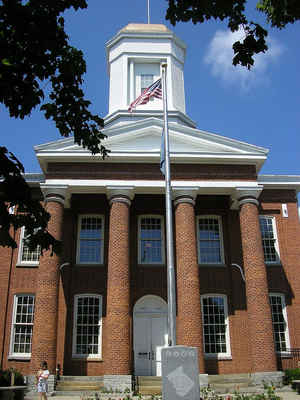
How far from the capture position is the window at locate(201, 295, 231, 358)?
77.7 feet

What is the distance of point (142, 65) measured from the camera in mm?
33125

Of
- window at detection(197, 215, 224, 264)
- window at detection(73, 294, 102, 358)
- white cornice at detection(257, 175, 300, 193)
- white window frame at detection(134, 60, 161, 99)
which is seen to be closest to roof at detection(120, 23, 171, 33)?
white window frame at detection(134, 60, 161, 99)

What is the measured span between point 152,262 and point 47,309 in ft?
20.9

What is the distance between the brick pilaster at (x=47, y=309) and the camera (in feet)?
66.4

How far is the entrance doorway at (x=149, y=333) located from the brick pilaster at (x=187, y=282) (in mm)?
2766

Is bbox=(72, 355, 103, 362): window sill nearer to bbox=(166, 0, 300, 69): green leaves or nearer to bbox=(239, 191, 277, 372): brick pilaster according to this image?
bbox=(239, 191, 277, 372): brick pilaster

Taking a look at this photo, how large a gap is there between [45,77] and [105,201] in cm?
1722

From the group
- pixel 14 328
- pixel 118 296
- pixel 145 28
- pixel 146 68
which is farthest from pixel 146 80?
pixel 14 328

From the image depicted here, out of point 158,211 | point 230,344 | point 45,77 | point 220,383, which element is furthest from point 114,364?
point 45,77

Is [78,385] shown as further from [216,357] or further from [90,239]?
[90,239]

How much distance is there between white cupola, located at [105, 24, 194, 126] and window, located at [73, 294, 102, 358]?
40.9ft

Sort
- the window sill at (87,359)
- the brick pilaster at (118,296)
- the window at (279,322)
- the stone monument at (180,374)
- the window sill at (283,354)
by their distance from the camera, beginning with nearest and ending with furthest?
the stone monument at (180,374) < the brick pilaster at (118,296) < the window sill at (87,359) < the window sill at (283,354) < the window at (279,322)

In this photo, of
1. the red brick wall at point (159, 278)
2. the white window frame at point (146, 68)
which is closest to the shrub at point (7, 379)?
the red brick wall at point (159, 278)

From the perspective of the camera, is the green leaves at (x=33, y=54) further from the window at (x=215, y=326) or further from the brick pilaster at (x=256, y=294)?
the window at (x=215, y=326)
